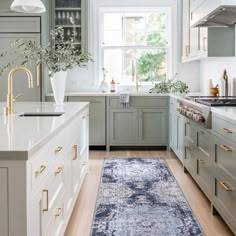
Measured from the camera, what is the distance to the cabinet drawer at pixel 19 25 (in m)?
6.50

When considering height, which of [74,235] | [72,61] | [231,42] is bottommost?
[74,235]

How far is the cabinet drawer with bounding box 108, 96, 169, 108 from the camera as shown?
21.0 ft

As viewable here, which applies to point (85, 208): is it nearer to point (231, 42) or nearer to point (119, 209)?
point (119, 209)

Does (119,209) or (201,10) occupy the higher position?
(201,10)

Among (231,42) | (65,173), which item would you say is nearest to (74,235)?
(65,173)

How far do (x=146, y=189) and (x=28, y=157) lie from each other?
271 centimetres

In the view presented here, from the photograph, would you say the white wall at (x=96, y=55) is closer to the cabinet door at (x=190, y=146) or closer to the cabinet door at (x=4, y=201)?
the cabinet door at (x=190, y=146)

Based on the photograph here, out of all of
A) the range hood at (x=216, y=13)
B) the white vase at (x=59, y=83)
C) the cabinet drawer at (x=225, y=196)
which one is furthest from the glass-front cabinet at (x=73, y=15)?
the cabinet drawer at (x=225, y=196)

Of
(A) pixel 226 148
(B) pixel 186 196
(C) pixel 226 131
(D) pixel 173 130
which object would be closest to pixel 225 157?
(A) pixel 226 148

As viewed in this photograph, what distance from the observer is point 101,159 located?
579cm

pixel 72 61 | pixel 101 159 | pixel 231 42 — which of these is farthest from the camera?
pixel 101 159

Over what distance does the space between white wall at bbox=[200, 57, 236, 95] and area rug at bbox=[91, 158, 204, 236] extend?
1475 millimetres

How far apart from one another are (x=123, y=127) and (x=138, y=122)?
246 mm

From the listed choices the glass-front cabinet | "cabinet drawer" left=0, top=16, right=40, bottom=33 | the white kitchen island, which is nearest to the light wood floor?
the white kitchen island
